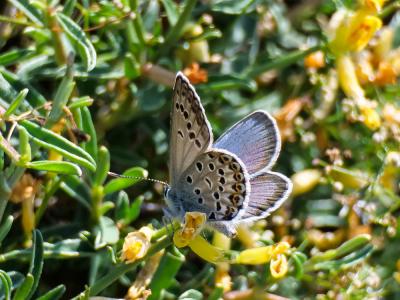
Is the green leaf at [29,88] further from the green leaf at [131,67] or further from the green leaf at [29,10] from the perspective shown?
the green leaf at [131,67]

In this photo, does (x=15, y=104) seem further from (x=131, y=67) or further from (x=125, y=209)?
(x=131, y=67)

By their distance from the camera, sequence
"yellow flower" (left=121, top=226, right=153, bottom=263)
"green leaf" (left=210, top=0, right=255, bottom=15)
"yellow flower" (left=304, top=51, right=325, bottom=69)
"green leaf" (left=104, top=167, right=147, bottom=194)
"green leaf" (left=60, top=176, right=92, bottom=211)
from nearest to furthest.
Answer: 1. "yellow flower" (left=121, top=226, right=153, bottom=263)
2. "green leaf" (left=104, top=167, right=147, bottom=194)
3. "green leaf" (left=60, top=176, right=92, bottom=211)
4. "green leaf" (left=210, top=0, right=255, bottom=15)
5. "yellow flower" (left=304, top=51, right=325, bottom=69)

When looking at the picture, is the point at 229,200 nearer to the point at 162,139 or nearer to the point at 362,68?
the point at 162,139

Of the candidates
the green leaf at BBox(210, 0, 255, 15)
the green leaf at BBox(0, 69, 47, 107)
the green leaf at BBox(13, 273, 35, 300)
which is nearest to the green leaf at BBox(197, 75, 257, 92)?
the green leaf at BBox(210, 0, 255, 15)

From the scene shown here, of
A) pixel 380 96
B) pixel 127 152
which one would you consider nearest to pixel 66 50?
pixel 127 152

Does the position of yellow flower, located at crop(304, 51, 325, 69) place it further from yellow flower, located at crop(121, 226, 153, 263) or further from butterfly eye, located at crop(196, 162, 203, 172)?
yellow flower, located at crop(121, 226, 153, 263)

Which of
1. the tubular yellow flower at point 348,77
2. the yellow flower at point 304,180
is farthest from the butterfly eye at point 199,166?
the tubular yellow flower at point 348,77

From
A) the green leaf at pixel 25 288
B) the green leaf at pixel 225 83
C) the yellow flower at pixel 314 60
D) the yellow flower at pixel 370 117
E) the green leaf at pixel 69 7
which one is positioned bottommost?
the yellow flower at pixel 370 117
